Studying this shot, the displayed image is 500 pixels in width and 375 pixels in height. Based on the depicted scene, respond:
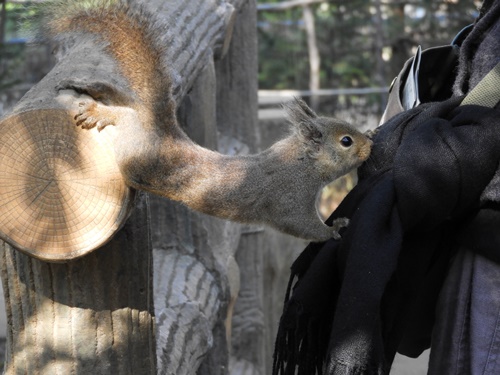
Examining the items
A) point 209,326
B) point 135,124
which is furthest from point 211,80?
point 135,124

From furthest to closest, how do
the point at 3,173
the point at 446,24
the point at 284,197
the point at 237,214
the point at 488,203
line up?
the point at 446,24 < the point at 284,197 < the point at 237,214 < the point at 488,203 < the point at 3,173

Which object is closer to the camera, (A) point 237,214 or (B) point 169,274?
(A) point 237,214

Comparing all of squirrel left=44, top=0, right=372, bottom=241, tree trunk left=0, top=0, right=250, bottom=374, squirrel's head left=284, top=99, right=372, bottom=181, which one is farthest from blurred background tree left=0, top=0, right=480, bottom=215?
tree trunk left=0, top=0, right=250, bottom=374

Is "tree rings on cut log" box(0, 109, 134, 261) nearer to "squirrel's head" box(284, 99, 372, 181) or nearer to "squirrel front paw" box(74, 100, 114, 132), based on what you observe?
"squirrel front paw" box(74, 100, 114, 132)

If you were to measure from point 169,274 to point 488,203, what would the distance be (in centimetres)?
104

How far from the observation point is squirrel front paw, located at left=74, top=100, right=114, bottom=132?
1.24 meters

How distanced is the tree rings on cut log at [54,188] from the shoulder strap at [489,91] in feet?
2.17

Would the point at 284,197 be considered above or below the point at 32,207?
below

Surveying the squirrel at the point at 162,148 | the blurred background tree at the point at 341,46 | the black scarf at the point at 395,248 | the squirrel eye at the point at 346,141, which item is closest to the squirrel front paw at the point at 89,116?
the squirrel at the point at 162,148

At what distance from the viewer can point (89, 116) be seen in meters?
1.24

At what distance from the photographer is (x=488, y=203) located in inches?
53.5

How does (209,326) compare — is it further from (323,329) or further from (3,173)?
(3,173)

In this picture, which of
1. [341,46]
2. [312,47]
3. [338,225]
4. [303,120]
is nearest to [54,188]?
[338,225]

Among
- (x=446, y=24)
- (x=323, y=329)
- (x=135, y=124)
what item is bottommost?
(x=446, y=24)
